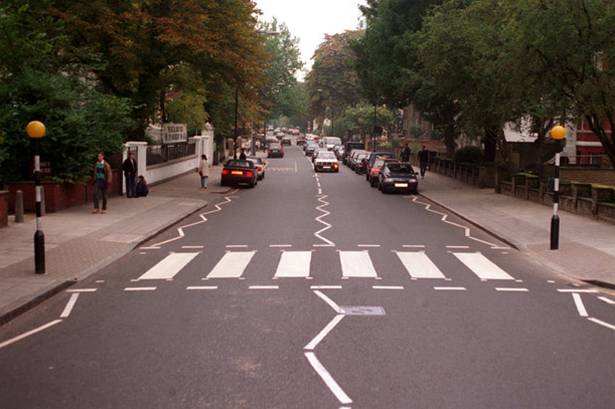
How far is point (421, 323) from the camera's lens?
32.0ft

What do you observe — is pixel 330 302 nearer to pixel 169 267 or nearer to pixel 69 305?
pixel 69 305

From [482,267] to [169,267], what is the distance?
641 cm

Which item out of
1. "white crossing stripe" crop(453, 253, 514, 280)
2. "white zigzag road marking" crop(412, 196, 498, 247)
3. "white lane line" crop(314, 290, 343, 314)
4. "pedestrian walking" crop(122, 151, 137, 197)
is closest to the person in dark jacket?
"pedestrian walking" crop(122, 151, 137, 197)

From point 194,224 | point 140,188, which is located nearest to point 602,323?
point 194,224

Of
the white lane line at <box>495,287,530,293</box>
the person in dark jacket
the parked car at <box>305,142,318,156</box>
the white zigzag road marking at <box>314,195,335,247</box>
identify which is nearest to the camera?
the white lane line at <box>495,287,530,293</box>

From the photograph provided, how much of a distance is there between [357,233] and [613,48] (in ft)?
34.0

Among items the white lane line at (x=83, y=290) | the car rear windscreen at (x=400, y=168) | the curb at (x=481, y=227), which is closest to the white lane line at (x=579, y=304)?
the curb at (x=481, y=227)

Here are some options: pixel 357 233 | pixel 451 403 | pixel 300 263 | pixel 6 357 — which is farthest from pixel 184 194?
pixel 451 403

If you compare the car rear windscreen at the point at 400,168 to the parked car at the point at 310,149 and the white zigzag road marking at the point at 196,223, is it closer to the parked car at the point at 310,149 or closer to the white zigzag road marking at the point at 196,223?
the white zigzag road marking at the point at 196,223

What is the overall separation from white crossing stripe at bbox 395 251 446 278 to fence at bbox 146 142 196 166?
21.2 m

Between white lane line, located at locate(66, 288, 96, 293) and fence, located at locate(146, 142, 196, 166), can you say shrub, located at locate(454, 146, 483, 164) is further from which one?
white lane line, located at locate(66, 288, 96, 293)

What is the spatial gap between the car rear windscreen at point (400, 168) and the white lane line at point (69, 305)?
24.6 meters

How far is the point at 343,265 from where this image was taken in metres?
14.3

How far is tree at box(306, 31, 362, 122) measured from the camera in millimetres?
110375
